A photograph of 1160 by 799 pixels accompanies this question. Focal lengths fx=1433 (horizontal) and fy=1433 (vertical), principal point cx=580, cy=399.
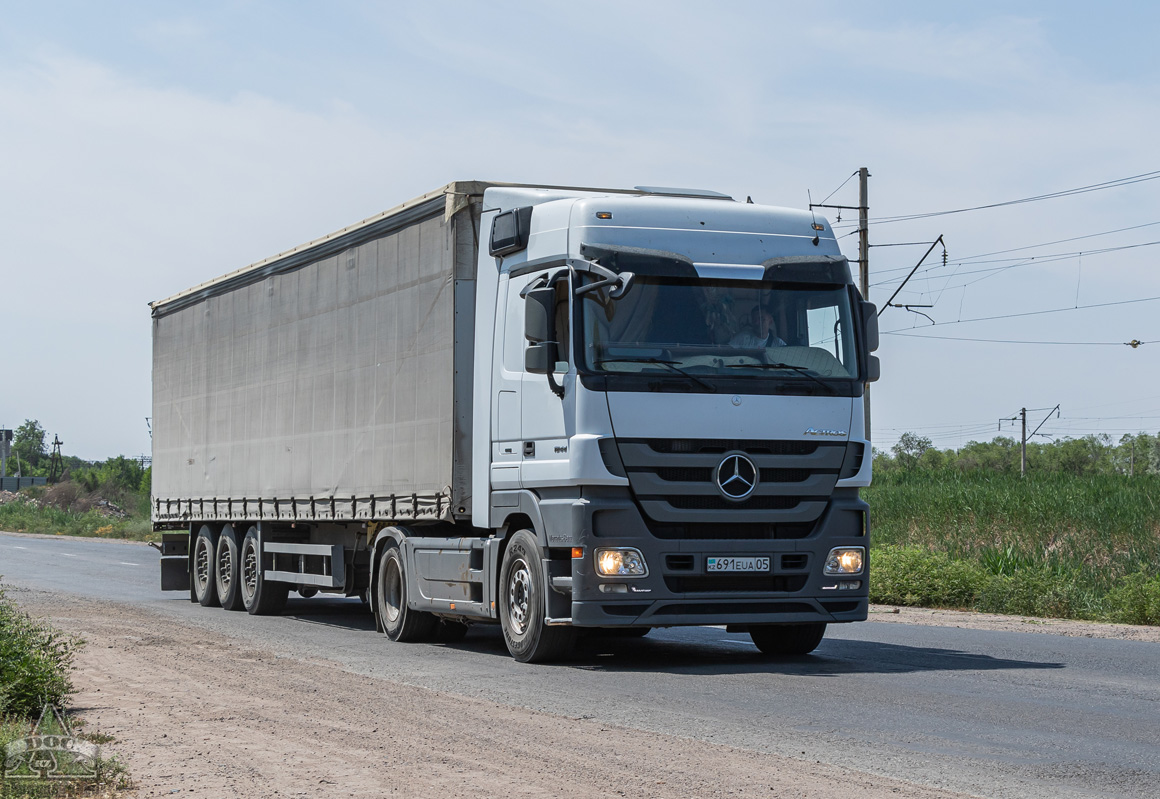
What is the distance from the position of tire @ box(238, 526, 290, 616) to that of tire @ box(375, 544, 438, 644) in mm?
3607

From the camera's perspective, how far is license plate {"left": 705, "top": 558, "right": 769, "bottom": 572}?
11555 mm

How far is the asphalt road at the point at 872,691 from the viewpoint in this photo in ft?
24.5

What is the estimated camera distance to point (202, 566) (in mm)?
20781

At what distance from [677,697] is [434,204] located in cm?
584

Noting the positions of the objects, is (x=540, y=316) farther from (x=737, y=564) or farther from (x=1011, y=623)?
(x=1011, y=623)

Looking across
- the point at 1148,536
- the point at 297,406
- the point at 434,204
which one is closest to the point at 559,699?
the point at 434,204

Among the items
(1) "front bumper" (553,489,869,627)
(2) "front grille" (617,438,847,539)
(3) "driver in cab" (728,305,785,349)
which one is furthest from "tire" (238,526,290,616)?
(3) "driver in cab" (728,305,785,349)

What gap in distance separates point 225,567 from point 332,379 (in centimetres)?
480

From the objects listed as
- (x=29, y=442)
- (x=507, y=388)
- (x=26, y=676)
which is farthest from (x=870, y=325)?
(x=29, y=442)

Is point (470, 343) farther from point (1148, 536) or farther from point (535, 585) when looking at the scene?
point (1148, 536)

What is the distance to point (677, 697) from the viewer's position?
9984mm

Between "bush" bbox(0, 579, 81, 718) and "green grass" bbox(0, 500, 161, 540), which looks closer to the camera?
"bush" bbox(0, 579, 81, 718)

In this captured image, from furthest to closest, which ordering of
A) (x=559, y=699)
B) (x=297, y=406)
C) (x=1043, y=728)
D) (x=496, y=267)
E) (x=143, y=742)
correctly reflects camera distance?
1. (x=297, y=406)
2. (x=496, y=267)
3. (x=559, y=699)
4. (x=1043, y=728)
5. (x=143, y=742)

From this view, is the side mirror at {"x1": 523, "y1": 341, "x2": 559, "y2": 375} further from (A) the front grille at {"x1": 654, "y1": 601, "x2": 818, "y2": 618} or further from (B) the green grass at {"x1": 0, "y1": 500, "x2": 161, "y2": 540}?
(B) the green grass at {"x1": 0, "y1": 500, "x2": 161, "y2": 540}
